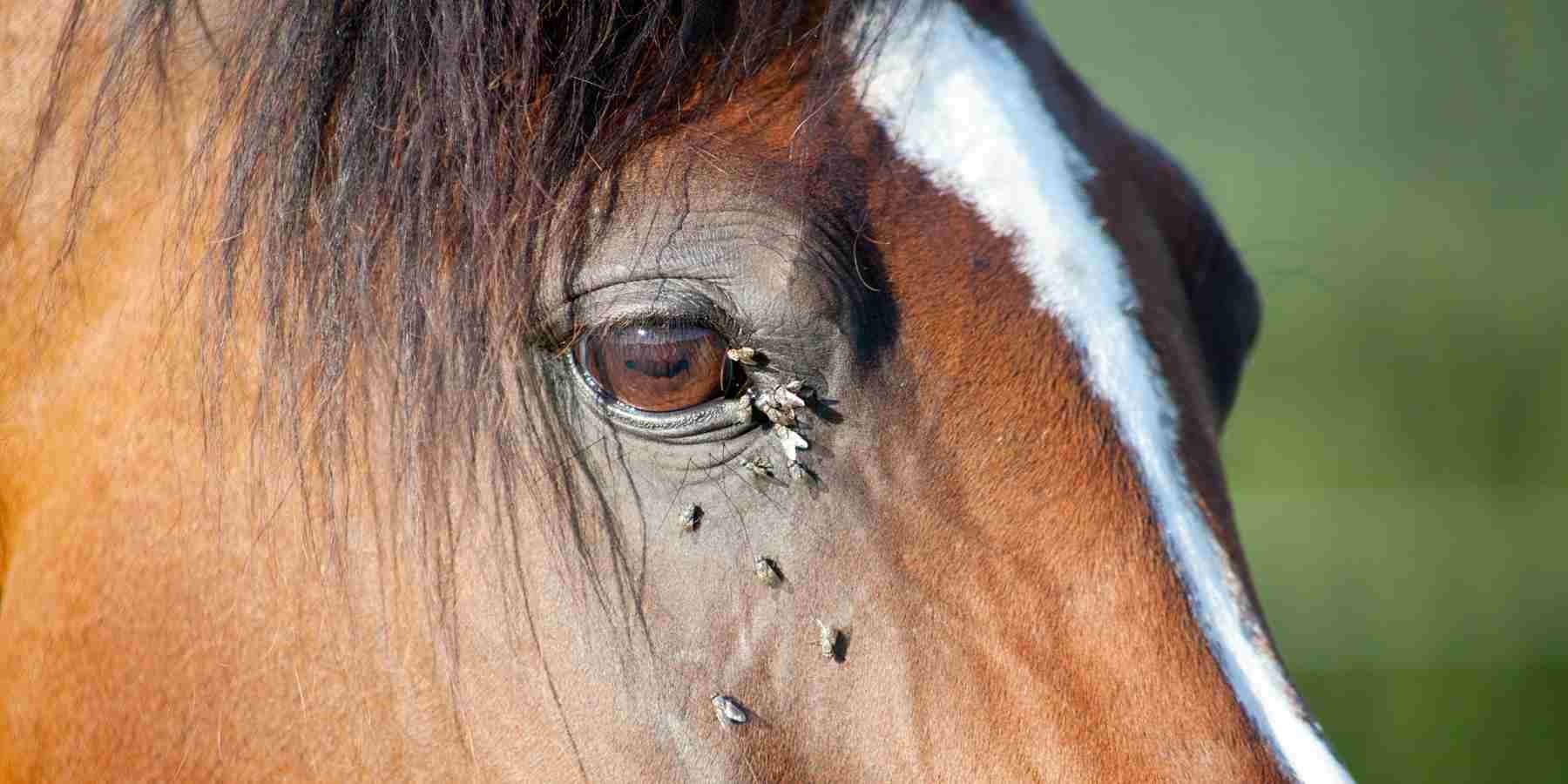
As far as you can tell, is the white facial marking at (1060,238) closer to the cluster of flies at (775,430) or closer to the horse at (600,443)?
the horse at (600,443)

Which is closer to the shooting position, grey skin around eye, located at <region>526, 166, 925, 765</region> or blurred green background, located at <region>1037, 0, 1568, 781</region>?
grey skin around eye, located at <region>526, 166, 925, 765</region>

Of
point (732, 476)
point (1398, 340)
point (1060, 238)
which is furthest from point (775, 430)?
point (1398, 340)

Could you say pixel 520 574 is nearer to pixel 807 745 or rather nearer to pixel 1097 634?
pixel 807 745

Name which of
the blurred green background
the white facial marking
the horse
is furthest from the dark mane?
the blurred green background

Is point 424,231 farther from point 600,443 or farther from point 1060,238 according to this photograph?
point 1060,238

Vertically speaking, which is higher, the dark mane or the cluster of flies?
the dark mane

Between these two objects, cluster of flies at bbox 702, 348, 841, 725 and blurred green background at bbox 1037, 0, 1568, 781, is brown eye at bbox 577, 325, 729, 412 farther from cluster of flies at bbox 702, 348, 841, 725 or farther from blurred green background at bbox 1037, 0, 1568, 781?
blurred green background at bbox 1037, 0, 1568, 781

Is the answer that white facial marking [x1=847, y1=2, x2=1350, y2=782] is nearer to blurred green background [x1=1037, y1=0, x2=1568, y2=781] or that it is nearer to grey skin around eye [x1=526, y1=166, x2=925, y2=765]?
grey skin around eye [x1=526, y1=166, x2=925, y2=765]

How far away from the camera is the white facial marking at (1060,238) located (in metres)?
1.00

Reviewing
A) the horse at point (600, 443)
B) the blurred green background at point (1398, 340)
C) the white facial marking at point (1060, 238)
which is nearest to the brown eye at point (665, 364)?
the horse at point (600, 443)

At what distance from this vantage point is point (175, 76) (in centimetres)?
109

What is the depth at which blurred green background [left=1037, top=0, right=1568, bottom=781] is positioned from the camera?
4688 millimetres

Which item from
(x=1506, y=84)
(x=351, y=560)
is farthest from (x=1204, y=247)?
(x=1506, y=84)

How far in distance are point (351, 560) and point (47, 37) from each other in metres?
0.56
